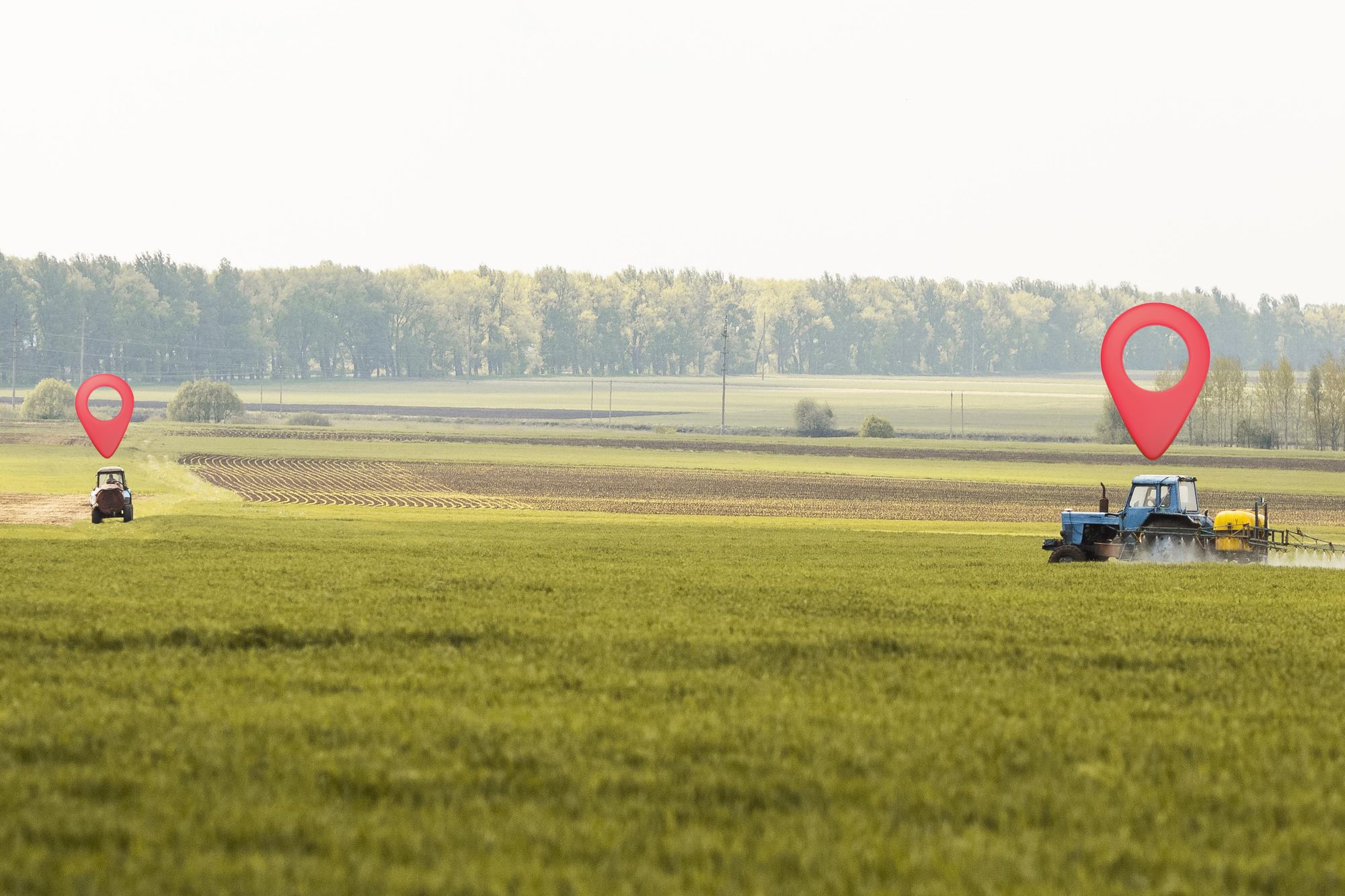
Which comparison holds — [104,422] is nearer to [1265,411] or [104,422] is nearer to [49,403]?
[49,403]

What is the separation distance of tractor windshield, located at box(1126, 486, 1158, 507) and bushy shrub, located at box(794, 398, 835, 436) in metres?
106

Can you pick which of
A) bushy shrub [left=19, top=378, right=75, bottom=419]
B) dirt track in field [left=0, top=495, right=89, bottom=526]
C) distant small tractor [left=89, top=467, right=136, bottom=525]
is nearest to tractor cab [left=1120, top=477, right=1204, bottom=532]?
distant small tractor [left=89, top=467, right=136, bottom=525]

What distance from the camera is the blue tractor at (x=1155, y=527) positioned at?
32.6 meters

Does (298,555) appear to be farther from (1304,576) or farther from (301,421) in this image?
(301,421)

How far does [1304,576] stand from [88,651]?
74.4ft

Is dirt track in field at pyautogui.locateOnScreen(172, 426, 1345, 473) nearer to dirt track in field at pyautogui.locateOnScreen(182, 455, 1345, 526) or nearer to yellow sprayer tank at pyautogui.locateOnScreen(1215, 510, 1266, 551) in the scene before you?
dirt track in field at pyautogui.locateOnScreen(182, 455, 1345, 526)

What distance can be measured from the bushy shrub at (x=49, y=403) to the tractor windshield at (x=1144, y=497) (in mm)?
126838

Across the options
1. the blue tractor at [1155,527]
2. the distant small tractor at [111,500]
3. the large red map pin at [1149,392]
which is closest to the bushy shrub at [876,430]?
the distant small tractor at [111,500]

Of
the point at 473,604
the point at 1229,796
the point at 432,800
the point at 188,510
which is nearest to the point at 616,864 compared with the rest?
the point at 432,800

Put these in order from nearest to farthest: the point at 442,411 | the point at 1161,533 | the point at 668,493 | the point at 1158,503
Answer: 1. the point at 1161,533
2. the point at 1158,503
3. the point at 668,493
4. the point at 442,411

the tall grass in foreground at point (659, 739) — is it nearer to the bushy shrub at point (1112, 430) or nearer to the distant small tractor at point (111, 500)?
the distant small tractor at point (111, 500)

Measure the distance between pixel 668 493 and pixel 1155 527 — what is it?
40.9 meters

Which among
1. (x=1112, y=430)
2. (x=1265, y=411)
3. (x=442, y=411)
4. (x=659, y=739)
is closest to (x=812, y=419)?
(x=1112, y=430)

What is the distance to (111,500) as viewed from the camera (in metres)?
45.7
